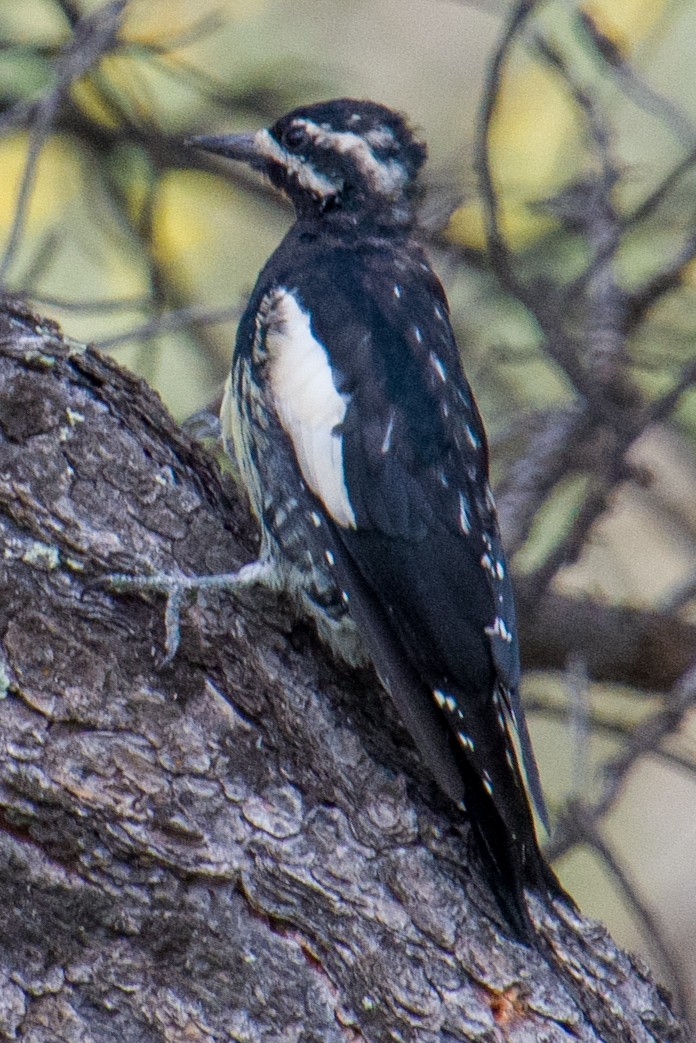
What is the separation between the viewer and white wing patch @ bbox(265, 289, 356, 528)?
217 centimetres

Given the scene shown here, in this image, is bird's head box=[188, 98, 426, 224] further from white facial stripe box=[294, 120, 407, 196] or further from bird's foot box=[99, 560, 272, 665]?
bird's foot box=[99, 560, 272, 665]

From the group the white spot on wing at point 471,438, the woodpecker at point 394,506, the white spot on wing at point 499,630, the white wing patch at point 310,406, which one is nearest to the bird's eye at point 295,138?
the woodpecker at point 394,506

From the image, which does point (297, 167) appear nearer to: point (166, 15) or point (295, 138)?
point (295, 138)

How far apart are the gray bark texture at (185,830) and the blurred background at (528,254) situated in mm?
675

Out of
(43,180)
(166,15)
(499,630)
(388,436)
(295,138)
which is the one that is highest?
(295,138)

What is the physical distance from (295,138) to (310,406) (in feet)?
2.47

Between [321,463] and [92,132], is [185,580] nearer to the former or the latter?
[321,463]

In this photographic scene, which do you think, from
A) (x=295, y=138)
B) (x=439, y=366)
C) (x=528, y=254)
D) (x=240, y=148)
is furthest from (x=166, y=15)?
(x=439, y=366)

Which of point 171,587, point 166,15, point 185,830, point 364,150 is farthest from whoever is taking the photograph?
point 166,15

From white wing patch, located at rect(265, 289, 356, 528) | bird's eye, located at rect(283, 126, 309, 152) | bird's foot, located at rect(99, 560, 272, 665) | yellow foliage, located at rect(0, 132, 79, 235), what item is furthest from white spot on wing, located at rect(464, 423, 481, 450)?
yellow foliage, located at rect(0, 132, 79, 235)

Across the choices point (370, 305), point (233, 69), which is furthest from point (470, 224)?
point (370, 305)

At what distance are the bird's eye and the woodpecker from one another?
0.26m

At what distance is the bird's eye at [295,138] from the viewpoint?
265cm

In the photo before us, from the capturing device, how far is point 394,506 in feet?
6.97
